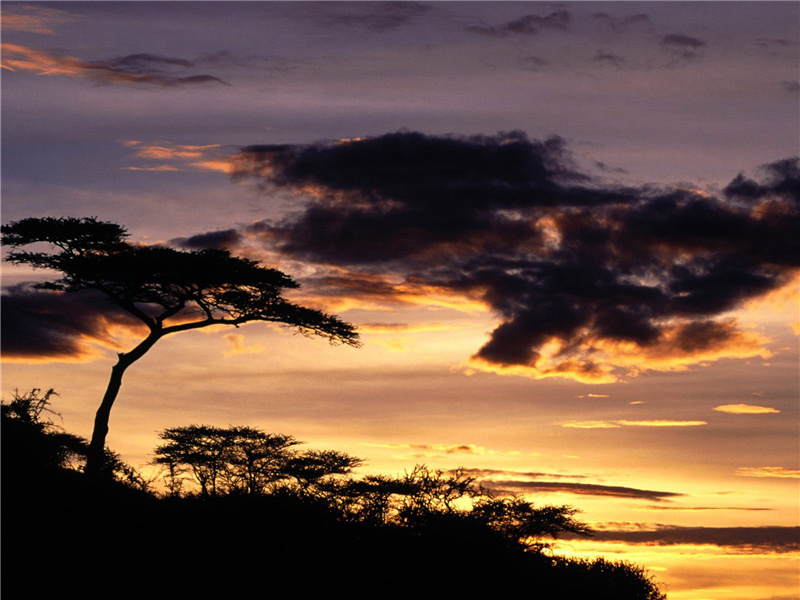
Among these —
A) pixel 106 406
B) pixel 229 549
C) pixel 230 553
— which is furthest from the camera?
pixel 106 406

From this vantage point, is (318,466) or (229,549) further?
(318,466)

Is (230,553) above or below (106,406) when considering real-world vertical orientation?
below

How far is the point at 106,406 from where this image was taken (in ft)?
120

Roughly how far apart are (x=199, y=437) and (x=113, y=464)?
1049 cm

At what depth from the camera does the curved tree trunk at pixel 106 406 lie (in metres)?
34.5

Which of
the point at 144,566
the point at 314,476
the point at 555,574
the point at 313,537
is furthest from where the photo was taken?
the point at 314,476

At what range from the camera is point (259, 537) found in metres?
25.3

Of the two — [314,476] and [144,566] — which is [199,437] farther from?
[144,566]

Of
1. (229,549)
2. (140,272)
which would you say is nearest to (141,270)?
(140,272)

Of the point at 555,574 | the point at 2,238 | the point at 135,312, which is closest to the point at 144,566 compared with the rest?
the point at 555,574

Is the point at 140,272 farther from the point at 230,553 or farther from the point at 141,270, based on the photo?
the point at 230,553

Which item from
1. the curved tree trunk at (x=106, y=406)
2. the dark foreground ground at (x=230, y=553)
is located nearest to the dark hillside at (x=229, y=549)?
the dark foreground ground at (x=230, y=553)

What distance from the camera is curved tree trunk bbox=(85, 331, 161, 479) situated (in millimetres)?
34534

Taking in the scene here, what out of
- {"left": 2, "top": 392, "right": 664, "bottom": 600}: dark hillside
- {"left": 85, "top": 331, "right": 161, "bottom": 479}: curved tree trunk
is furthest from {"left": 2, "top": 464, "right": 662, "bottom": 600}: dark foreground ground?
{"left": 85, "top": 331, "right": 161, "bottom": 479}: curved tree trunk
